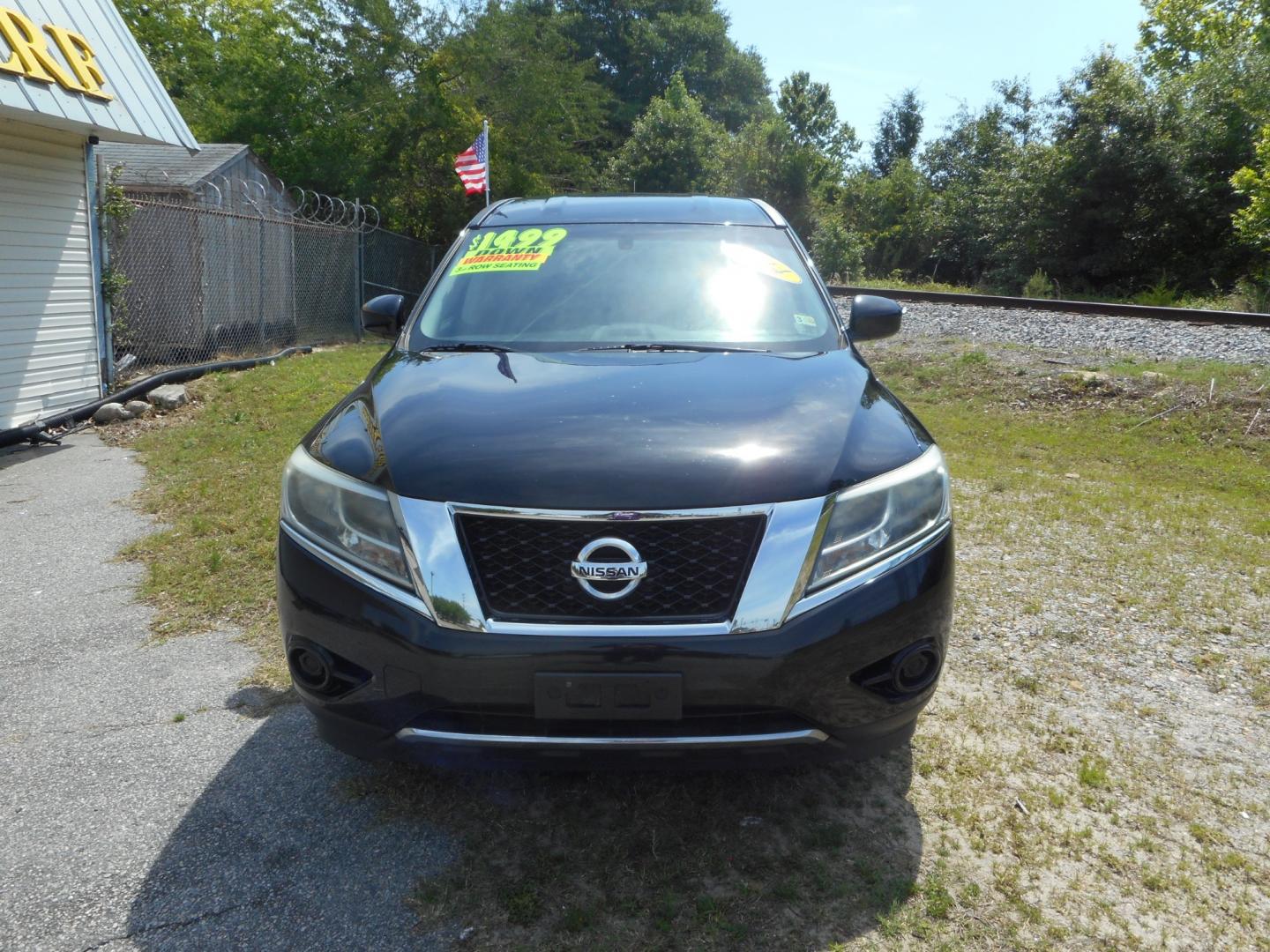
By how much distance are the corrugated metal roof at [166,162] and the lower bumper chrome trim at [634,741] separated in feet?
46.3

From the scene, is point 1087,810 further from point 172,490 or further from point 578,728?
point 172,490

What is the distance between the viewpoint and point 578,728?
2172 mm

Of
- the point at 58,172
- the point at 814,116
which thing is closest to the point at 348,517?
the point at 58,172

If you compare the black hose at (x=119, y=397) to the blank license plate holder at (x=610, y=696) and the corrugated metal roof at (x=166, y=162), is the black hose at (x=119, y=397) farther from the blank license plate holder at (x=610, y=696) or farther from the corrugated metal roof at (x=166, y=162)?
the blank license plate holder at (x=610, y=696)

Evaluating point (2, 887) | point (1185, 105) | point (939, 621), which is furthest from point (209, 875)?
point (1185, 105)

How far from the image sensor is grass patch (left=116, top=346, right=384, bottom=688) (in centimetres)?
417

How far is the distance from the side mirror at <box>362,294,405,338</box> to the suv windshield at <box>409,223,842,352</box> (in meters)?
0.36

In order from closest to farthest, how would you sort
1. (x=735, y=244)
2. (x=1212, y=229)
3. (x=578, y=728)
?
(x=578, y=728)
(x=735, y=244)
(x=1212, y=229)

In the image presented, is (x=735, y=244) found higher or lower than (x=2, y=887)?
higher

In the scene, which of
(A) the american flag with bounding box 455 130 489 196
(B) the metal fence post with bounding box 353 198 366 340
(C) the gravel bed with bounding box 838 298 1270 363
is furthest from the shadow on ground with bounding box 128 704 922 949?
(A) the american flag with bounding box 455 130 489 196

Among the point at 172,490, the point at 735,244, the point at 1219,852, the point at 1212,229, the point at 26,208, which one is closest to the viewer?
the point at 1219,852

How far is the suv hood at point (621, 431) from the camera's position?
2186 millimetres

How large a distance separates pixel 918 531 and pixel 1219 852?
1235mm

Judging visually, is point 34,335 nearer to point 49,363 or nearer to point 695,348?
point 49,363
